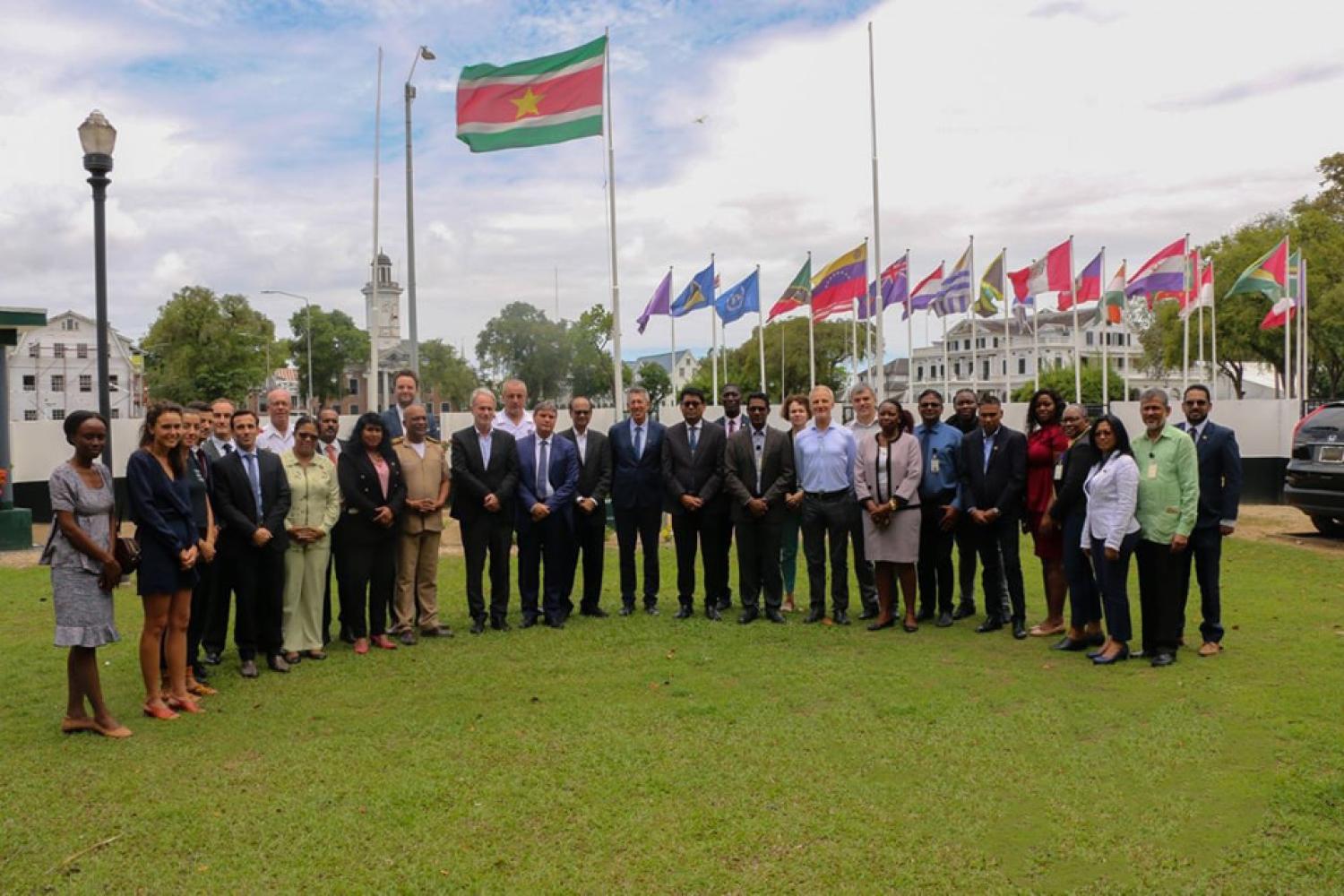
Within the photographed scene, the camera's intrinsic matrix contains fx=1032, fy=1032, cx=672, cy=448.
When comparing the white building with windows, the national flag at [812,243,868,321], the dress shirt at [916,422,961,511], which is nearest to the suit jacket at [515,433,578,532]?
the dress shirt at [916,422,961,511]

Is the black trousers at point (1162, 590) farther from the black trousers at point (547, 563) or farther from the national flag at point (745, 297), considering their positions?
the national flag at point (745, 297)

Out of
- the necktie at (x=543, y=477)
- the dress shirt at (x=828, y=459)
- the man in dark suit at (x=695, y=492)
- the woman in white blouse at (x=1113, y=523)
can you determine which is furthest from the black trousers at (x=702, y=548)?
the woman in white blouse at (x=1113, y=523)

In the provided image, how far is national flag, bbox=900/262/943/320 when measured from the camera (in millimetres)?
31562

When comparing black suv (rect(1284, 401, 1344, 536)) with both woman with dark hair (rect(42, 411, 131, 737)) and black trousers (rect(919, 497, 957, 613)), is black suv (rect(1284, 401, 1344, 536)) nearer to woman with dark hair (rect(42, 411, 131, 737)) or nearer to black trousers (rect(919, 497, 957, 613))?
black trousers (rect(919, 497, 957, 613))

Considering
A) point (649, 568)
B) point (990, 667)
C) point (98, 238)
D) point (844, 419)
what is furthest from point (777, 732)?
point (844, 419)

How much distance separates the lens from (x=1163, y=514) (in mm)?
7000

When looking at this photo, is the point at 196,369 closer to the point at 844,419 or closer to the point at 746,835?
the point at 844,419

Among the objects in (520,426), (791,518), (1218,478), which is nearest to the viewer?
(1218,478)

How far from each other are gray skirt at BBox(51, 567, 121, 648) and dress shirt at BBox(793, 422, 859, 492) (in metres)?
5.26

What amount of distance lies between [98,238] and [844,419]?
14458mm

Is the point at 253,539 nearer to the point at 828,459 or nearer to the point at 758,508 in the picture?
the point at 758,508

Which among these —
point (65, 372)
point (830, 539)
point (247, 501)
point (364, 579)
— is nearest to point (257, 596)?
point (247, 501)

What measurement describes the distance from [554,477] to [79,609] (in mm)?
3859

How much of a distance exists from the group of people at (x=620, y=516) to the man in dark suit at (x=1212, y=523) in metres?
0.02
